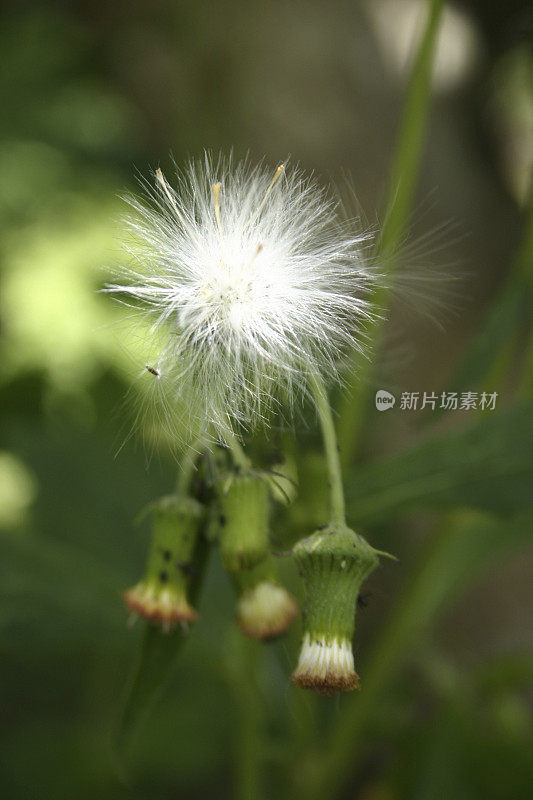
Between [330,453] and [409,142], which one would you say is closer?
[330,453]

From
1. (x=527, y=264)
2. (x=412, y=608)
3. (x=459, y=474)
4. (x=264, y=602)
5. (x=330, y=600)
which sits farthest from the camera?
(x=412, y=608)

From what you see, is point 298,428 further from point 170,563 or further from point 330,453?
point 170,563

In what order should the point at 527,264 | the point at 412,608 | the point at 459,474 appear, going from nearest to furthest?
the point at 459,474
the point at 527,264
the point at 412,608

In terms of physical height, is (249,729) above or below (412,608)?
below

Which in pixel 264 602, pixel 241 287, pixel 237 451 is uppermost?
pixel 241 287

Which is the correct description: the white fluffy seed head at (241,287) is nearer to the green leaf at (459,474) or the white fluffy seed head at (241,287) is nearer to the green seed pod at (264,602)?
the green seed pod at (264,602)

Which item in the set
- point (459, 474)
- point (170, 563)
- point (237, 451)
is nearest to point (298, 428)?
point (237, 451)

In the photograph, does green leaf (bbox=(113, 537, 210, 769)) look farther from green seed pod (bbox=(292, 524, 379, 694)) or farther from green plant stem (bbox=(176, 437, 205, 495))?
green seed pod (bbox=(292, 524, 379, 694))

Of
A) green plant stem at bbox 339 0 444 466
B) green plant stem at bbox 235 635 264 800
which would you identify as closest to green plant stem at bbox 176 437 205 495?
green plant stem at bbox 339 0 444 466
